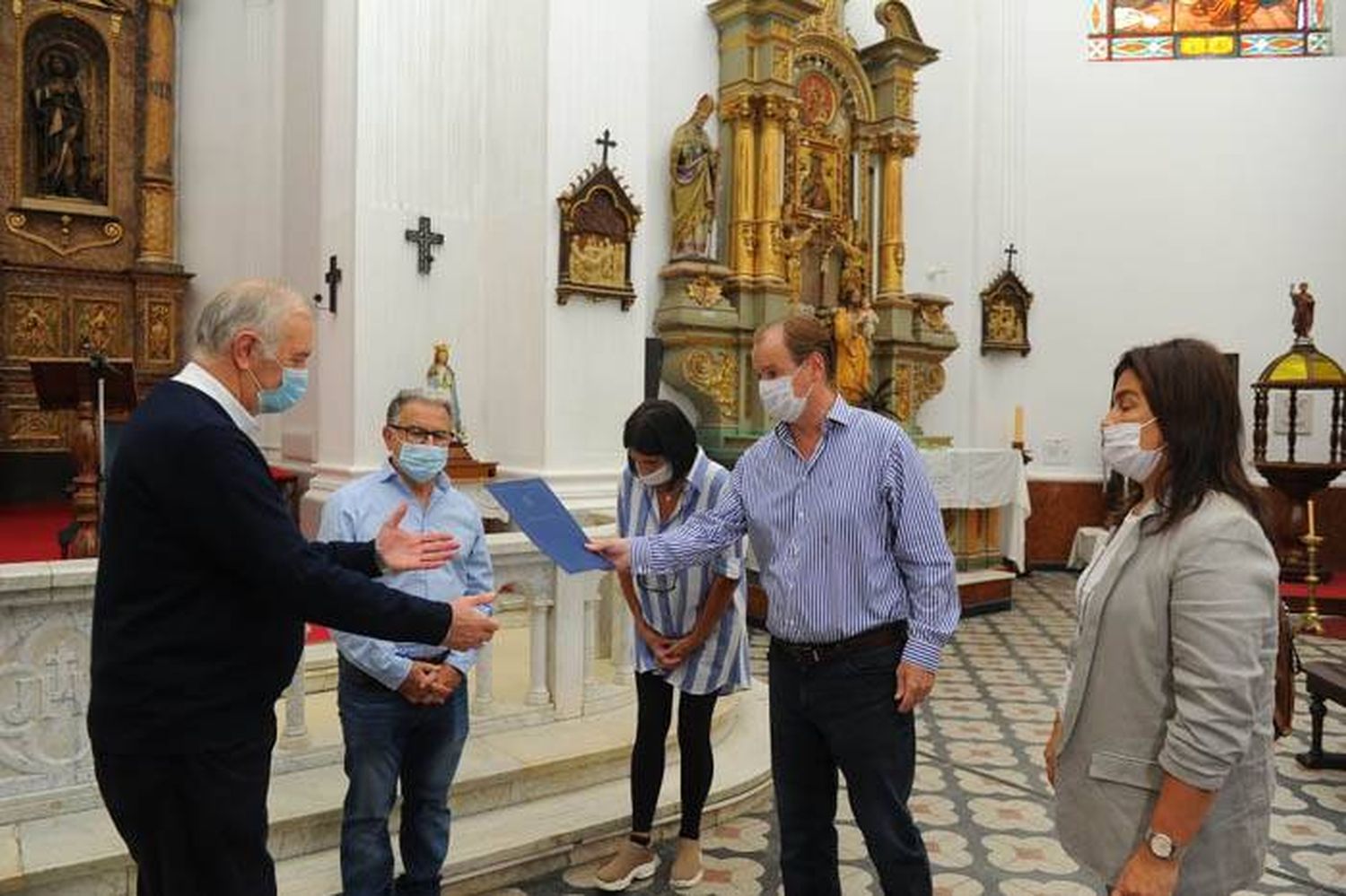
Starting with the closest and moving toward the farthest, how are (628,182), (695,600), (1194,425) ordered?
1. (1194,425)
2. (695,600)
3. (628,182)

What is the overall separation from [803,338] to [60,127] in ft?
25.9

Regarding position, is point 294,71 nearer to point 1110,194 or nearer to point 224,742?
point 224,742

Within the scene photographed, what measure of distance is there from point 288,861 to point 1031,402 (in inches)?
419

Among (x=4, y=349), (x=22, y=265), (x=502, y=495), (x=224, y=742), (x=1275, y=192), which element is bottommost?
(x=224, y=742)

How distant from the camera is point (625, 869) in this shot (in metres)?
3.46

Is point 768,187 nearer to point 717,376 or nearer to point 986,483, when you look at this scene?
point 717,376

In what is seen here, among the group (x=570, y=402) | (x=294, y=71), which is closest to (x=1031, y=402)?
(x=570, y=402)

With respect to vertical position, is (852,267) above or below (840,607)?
above

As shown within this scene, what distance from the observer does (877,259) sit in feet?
36.7

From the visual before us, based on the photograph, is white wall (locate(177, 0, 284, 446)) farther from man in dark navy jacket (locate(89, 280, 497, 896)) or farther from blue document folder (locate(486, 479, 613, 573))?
man in dark navy jacket (locate(89, 280, 497, 896))

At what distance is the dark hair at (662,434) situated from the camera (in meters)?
3.21

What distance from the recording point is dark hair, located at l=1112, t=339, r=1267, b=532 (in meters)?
1.87

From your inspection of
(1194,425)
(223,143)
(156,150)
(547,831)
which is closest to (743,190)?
(223,143)

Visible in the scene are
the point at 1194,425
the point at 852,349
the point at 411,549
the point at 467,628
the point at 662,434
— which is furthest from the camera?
the point at 852,349
